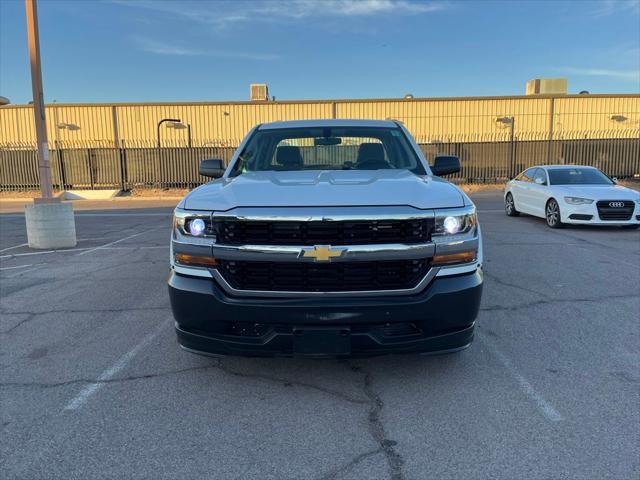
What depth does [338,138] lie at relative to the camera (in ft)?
16.8

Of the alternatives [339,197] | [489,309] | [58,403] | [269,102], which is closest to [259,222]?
[339,197]

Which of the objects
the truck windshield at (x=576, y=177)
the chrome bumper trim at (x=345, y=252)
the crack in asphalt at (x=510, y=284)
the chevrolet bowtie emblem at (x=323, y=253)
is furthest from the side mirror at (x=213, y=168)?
the truck windshield at (x=576, y=177)

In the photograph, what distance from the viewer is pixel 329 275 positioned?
3061 mm

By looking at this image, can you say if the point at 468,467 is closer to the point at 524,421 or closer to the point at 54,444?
the point at 524,421

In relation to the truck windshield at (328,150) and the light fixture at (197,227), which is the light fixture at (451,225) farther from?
the light fixture at (197,227)

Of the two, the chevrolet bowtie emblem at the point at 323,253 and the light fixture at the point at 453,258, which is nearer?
the chevrolet bowtie emblem at the point at 323,253

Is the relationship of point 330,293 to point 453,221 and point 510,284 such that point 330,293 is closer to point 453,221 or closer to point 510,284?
point 453,221

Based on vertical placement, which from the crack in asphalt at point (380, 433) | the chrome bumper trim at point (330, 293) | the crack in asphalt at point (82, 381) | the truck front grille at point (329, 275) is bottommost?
the crack in asphalt at point (380, 433)

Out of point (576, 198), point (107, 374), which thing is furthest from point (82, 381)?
point (576, 198)

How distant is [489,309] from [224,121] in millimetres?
24121

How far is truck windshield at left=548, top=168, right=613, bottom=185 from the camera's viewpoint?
11398 millimetres

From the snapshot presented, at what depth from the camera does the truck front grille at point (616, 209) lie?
10227mm

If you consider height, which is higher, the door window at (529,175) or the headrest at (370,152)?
the headrest at (370,152)

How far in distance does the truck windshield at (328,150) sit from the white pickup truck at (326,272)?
4.39 feet
